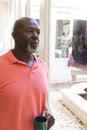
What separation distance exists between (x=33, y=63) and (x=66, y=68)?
4.51 meters

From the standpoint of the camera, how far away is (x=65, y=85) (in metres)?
5.60

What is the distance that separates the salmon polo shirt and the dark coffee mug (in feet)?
0.13

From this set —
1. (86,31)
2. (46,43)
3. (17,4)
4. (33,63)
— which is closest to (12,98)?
(33,63)

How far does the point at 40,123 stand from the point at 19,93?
0.20m

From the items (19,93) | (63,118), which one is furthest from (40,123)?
(63,118)

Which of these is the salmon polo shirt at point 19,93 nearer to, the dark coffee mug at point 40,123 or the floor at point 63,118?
the dark coffee mug at point 40,123

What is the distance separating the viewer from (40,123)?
4.22 ft

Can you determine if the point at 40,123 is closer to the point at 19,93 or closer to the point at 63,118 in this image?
the point at 19,93

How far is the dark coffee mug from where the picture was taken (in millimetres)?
1292

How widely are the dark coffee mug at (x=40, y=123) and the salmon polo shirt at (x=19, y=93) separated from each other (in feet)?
0.13

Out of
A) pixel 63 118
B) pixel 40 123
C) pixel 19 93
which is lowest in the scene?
pixel 63 118

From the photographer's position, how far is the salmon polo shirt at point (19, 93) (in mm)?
1272

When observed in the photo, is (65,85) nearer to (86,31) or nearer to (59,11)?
(59,11)

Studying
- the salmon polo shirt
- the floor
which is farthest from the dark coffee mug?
the floor
